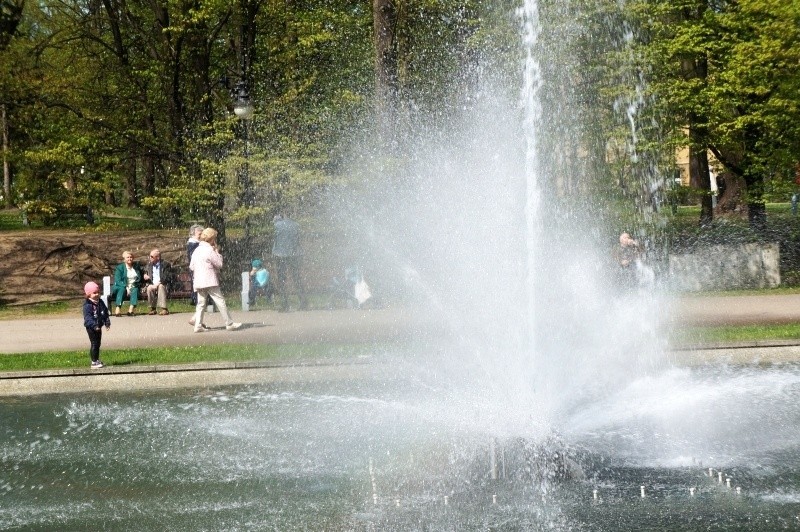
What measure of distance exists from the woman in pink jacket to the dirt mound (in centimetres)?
774

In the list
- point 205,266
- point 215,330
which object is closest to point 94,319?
point 215,330

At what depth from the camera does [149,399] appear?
12.7m

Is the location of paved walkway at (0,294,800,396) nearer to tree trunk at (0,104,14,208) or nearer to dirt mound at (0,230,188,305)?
dirt mound at (0,230,188,305)

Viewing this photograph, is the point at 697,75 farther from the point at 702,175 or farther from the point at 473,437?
the point at 473,437

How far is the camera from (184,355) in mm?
15008

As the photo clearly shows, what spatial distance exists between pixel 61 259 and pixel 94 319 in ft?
42.4

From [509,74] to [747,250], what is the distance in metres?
7.04

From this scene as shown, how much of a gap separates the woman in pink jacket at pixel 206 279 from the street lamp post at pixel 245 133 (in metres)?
A: 3.85

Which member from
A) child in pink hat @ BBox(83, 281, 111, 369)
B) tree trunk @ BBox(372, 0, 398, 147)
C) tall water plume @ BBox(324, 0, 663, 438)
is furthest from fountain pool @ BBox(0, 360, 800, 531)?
tree trunk @ BBox(372, 0, 398, 147)

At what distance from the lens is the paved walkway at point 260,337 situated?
13.6 m

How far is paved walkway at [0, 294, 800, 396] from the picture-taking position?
13.6 metres

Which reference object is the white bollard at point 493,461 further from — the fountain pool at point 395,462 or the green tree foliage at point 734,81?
the green tree foliage at point 734,81

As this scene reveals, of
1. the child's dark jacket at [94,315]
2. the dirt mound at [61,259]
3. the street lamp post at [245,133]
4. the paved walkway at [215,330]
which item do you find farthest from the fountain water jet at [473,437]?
the dirt mound at [61,259]

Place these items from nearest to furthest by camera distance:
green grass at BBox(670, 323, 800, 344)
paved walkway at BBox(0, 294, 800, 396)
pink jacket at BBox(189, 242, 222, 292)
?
1. paved walkway at BBox(0, 294, 800, 396)
2. green grass at BBox(670, 323, 800, 344)
3. pink jacket at BBox(189, 242, 222, 292)
